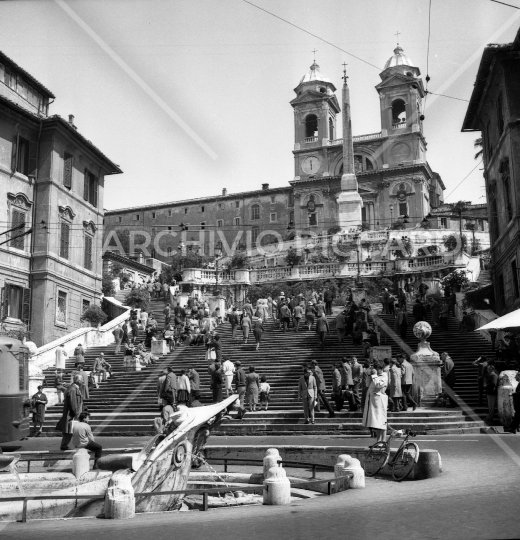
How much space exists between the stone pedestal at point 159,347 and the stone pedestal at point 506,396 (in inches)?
532

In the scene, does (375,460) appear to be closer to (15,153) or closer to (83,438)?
(83,438)

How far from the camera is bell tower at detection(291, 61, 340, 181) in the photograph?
8312 centimetres

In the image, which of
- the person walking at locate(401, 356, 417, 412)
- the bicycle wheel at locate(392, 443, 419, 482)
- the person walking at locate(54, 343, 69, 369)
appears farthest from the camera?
→ the person walking at locate(54, 343, 69, 369)

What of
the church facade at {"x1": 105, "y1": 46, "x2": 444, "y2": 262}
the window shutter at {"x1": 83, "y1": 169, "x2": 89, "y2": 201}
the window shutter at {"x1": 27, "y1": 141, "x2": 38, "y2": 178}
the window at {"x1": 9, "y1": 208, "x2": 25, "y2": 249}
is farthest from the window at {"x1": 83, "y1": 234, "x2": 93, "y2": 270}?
the church facade at {"x1": 105, "y1": 46, "x2": 444, "y2": 262}

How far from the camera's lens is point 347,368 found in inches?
714

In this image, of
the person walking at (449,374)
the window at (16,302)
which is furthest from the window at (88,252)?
the person walking at (449,374)

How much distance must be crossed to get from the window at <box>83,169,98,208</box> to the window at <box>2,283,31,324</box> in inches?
271

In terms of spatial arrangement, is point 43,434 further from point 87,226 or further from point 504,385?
point 87,226

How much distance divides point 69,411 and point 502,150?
20010 mm

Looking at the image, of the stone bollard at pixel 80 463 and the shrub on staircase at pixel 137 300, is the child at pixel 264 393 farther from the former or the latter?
the shrub on staircase at pixel 137 300

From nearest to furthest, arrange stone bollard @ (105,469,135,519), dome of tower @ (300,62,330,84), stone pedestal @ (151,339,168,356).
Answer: stone bollard @ (105,469,135,519)
stone pedestal @ (151,339,168,356)
dome of tower @ (300,62,330,84)

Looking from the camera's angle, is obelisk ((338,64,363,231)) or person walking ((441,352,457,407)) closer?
person walking ((441,352,457,407))

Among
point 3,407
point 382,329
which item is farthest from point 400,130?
point 3,407

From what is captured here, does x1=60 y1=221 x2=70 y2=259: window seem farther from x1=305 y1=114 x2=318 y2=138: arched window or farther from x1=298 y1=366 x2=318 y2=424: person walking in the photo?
x1=305 y1=114 x2=318 y2=138: arched window
